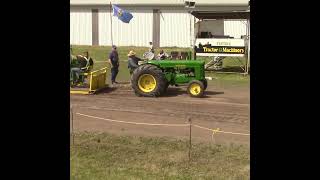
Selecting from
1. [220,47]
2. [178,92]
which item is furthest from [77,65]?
[220,47]

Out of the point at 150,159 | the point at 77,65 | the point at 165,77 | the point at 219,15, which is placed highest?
the point at 219,15

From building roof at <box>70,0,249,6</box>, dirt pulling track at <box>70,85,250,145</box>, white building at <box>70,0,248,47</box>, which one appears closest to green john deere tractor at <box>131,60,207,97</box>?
dirt pulling track at <box>70,85,250,145</box>

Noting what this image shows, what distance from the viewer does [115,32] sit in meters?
36.7

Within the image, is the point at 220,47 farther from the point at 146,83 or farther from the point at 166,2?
the point at 166,2

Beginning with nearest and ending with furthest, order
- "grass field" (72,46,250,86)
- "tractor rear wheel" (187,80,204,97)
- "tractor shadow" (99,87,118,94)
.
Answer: "tractor rear wheel" (187,80,204,97) < "tractor shadow" (99,87,118,94) < "grass field" (72,46,250,86)

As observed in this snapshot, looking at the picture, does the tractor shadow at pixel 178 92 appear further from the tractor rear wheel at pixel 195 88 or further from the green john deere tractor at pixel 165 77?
the tractor rear wheel at pixel 195 88

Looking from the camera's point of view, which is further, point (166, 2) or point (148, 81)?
point (166, 2)

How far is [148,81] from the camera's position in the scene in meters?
14.7

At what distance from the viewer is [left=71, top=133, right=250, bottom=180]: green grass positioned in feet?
24.7

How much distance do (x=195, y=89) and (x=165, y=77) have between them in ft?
3.40

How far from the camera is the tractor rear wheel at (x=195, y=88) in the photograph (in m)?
14.6

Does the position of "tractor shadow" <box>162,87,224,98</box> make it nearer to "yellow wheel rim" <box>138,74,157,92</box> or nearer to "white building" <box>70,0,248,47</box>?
"yellow wheel rim" <box>138,74,157,92</box>
